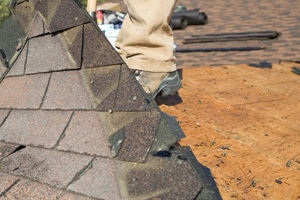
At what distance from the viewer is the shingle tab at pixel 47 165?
3.88 ft

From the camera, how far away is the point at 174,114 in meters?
2.12

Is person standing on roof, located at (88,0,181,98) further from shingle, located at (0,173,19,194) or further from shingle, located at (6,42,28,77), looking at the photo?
shingle, located at (0,173,19,194)

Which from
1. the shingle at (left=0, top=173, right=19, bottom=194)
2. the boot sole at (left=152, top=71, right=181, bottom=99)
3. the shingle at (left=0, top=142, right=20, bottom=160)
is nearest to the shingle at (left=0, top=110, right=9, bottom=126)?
the shingle at (left=0, top=142, right=20, bottom=160)

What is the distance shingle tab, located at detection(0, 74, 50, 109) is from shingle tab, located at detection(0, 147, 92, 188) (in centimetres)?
31

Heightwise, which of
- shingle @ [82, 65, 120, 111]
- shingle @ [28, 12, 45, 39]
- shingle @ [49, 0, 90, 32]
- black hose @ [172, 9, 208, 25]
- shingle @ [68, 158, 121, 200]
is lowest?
black hose @ [172, 9, 208, 25]

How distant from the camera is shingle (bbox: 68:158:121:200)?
1087 millimetres

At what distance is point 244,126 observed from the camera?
6.51ft

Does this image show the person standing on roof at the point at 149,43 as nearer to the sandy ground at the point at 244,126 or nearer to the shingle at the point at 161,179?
the sandy ground at the point at 244,126

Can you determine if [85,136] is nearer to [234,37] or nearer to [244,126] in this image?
[244,126]

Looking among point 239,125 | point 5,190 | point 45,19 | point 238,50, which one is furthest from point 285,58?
point 5,190

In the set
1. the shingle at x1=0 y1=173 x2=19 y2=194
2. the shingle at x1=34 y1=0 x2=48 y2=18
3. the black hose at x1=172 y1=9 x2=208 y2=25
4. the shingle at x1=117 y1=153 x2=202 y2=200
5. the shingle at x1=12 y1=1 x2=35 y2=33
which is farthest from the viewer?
the black hose at x1=172 y1=9 x2=208 y2=25

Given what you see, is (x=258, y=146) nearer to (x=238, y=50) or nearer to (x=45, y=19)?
(x=45, y=19)

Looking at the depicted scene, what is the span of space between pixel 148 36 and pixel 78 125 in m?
0.97

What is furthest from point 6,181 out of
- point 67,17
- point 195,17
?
point 195,17
